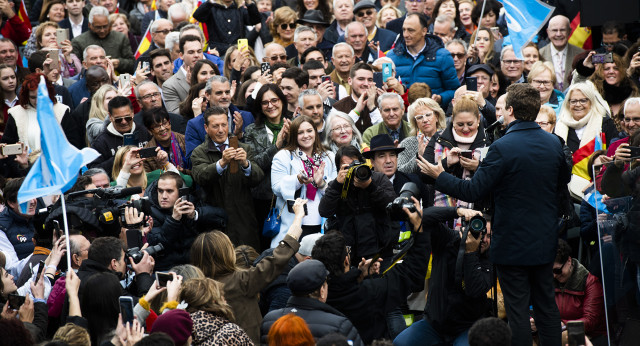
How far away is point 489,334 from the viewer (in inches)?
215

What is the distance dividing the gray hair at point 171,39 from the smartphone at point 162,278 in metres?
6.17

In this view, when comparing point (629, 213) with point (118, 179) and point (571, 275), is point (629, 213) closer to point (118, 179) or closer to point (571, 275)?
point (571, 275)

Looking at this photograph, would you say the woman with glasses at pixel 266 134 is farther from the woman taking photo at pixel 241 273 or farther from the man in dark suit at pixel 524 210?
the man in dark suit at pixel 524 210

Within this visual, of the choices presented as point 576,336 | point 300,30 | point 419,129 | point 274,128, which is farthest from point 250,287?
point 300,30

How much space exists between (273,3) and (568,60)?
5.42m

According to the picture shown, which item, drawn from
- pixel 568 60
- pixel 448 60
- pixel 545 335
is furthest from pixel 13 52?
pixel 545 335

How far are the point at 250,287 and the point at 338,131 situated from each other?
108 inches

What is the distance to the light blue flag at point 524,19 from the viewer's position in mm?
11109

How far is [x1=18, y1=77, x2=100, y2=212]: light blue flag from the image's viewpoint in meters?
6.89

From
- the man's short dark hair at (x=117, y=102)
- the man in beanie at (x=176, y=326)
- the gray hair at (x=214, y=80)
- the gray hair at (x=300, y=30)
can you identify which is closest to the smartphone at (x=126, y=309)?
the man in beanie at (x=176, y=326)

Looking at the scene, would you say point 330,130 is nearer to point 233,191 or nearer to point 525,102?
point 233,191

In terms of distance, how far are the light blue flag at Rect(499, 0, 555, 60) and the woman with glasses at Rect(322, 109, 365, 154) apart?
2.46 m

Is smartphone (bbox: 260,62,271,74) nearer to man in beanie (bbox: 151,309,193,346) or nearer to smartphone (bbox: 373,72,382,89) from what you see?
smartphone (bbox: 373,72,382,89)

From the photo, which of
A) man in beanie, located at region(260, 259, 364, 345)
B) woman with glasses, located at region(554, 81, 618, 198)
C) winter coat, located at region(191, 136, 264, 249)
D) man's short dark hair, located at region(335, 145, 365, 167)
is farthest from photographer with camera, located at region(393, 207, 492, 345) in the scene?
woman with glasses, located at region(554, 81, 618, 198)
